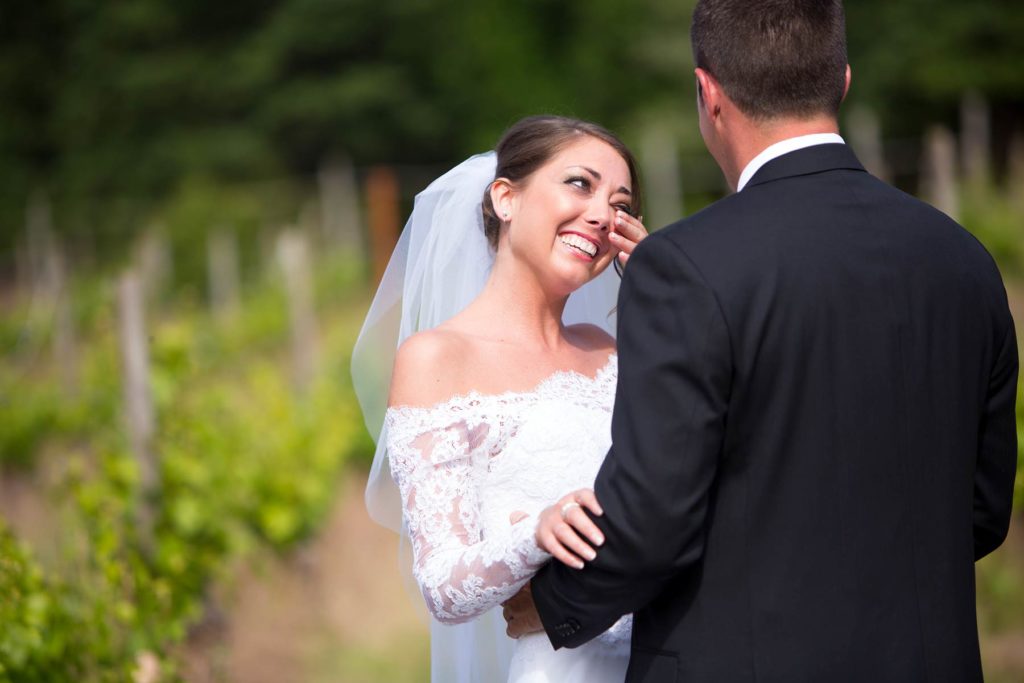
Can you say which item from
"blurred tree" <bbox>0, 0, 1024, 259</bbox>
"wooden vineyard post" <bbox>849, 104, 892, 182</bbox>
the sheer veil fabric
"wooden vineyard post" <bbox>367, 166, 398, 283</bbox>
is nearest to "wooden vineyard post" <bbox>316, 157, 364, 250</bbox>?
"wooden vineyard post" <bbox>367, 166, 398, 283</bbox>

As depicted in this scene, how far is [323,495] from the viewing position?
22.9ft

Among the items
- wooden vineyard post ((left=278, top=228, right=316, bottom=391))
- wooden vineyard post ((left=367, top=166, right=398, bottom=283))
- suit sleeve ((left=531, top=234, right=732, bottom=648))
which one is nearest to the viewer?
suit sleeve ((left=531, top=234, right=732, bottom=648))

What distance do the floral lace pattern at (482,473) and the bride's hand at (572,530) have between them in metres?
0.14

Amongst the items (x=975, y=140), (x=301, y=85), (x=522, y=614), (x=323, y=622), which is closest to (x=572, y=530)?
(x=522, y=614)

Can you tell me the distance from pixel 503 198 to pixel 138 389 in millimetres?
3200

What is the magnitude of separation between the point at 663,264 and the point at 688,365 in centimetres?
18

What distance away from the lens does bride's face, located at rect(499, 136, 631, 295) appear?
2.64 metres

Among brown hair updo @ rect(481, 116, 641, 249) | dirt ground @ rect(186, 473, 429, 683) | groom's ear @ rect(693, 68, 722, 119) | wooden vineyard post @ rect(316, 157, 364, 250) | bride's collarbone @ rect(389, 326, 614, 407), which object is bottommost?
dirt ground @ rect(186, 473, 429, 683)

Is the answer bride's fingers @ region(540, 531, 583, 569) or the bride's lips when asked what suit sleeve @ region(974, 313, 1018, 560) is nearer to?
bride's fingers @ region(540, 531, 583, 569)

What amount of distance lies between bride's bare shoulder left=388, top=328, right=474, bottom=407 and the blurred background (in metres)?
0.79

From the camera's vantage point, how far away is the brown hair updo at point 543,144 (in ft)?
8.96

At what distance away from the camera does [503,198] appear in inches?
111

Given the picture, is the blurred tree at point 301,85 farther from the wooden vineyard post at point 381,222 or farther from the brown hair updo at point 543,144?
the brown hair updo at point 543,144

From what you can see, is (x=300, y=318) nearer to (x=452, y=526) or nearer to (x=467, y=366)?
(x=467, y=366)
